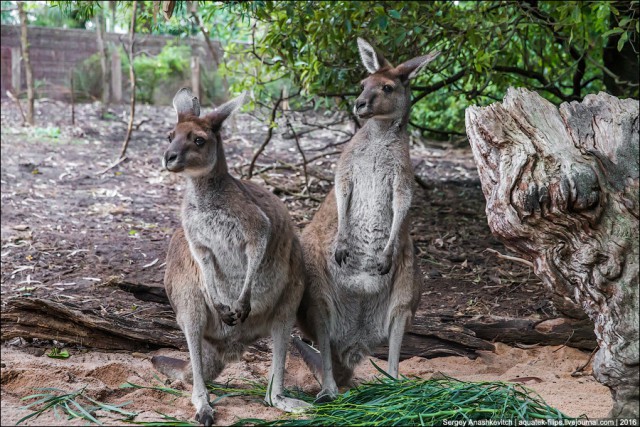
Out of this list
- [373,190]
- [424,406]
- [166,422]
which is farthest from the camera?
[373,190]

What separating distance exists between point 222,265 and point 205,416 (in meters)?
1.01

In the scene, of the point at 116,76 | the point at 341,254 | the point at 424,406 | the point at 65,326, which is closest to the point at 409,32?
the point at 341,254

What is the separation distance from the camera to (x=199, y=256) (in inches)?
179

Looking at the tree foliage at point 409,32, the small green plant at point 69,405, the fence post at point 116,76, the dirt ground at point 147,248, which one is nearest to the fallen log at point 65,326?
the dirt ground at point 147,248

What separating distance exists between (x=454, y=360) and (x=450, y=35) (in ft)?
10.2

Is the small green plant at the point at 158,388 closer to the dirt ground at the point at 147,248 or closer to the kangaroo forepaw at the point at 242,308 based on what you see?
the dirt ground at the point at 147,248

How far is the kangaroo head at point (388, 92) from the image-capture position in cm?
532

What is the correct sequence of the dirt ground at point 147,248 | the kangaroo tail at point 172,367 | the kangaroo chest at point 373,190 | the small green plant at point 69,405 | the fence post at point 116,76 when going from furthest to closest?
1. the fence post at point 116,76
2. the kangaroo chest at point 373,190
3. the kangaroo tail at point 172,367
4. the dirt ground at point 147,248
5. the small green plant at point 69,405

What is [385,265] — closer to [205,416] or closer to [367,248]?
[367,248]

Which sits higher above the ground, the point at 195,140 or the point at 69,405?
the point at 195,140

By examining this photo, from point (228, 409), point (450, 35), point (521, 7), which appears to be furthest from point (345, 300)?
point (521, 7)

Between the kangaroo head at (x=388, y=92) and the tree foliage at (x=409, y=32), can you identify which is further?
the tree foliage at (x=409, y=32)

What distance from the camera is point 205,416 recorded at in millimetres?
3957

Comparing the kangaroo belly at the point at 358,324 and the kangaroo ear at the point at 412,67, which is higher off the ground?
the kangaroo ear at the point at 412,67
